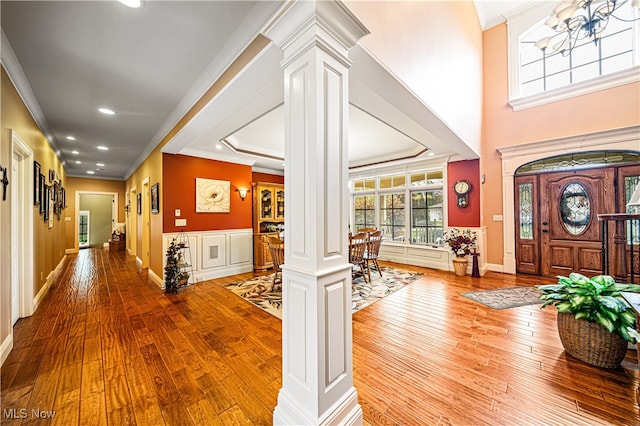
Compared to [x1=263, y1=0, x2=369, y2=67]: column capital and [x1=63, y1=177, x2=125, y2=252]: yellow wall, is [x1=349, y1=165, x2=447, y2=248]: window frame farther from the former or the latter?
[x1=63, y1=177, x2=125, y2=252]: yellow wall

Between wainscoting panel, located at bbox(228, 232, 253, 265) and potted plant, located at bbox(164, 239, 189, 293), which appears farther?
wainscoting panel, located at bbox(228, 232, 253, 265)

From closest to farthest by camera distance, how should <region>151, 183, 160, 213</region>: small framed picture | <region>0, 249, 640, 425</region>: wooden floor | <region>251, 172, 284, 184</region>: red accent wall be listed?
<region>0, 249, 640, 425</region>: wooden floor → <region>151, 183, 160, 213</region>: small framed picture → <region>251, 172, 284, 184</region>: red accent wall

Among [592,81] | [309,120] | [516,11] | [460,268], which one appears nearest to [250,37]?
[309,120]

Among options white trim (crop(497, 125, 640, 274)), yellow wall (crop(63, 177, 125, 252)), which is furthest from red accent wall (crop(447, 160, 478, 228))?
yellow wall (crop(63, 177, 125, 252))

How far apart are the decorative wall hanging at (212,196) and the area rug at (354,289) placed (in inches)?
61.6

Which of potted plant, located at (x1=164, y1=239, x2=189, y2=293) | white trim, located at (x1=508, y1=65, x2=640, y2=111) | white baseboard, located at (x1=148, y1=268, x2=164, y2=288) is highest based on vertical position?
white trim, located at (x1=508, y1=65, x2=640, y2=111)

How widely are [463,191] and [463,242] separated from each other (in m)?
1.08

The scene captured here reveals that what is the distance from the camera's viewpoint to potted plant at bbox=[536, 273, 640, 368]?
1.85 meters

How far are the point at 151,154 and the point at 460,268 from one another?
21.8 ft

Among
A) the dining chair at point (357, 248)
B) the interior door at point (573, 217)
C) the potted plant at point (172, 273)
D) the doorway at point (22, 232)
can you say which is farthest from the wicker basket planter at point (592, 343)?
the doorway at point (22, 232)

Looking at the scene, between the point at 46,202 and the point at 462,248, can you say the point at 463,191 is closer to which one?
the point at 462,248

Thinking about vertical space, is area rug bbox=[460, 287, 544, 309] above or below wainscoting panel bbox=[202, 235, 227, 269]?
below

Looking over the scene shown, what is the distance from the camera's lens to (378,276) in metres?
4.77

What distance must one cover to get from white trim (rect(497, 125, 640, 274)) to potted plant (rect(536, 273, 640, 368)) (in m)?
3.12
